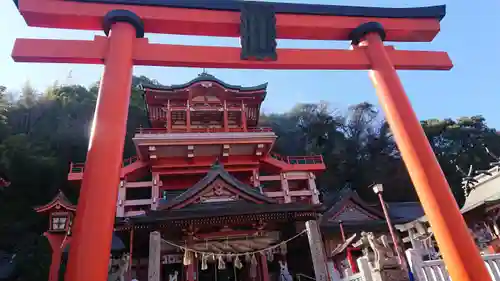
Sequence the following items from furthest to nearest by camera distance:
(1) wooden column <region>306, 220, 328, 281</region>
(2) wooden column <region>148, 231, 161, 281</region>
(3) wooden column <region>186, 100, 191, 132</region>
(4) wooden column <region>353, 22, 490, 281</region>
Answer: (3) wooden column <region>186, 100, 191, 132</region> < (1) wooden column <region>306, 220, 328, 281</region> < (2) wooden column <region>148, 231, 161, 281</region> < (4) wooden column <region>353, 22, 490, 281</region>

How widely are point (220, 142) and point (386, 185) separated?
19.6 m

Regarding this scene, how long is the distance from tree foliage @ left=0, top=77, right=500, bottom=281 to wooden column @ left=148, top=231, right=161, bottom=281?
878 centimetres

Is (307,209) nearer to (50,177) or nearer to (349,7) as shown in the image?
(349,7)

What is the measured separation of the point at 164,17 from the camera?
15.2ft

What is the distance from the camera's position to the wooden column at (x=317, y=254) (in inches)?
325

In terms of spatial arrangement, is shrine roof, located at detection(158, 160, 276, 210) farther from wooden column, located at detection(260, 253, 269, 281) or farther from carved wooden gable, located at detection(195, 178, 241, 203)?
wooden column, located at detection(260, 253, 269, 281)

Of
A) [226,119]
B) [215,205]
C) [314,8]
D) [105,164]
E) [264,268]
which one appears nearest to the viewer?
[105,164]

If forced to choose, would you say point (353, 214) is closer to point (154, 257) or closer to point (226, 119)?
point (226, 119)

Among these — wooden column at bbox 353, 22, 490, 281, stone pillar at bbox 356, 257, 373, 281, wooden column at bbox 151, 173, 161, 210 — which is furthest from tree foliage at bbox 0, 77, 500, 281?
wooden column at bbox 353, 22, 490, 281

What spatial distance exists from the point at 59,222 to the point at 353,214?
37.6ft

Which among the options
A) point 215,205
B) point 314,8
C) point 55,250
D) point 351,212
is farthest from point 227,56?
point 351,212

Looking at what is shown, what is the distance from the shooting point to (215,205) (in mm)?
10258

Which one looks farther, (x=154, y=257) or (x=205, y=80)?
(x=205, y=80)

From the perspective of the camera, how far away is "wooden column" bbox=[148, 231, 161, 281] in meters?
7.96
